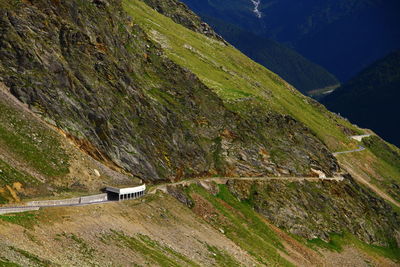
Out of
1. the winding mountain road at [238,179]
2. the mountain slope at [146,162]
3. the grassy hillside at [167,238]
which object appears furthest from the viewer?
the winding mountain road at [238,179]

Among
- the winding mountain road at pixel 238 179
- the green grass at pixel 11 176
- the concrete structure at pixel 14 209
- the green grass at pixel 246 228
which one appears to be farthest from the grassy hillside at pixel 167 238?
the green grass at pixel 11 176

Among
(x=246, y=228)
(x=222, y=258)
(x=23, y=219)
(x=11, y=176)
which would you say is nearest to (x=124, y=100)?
(x=246, y=228)

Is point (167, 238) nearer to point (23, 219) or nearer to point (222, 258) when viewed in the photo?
point (222, 258)

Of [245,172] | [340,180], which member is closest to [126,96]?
[245,172]

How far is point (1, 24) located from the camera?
8994 cm

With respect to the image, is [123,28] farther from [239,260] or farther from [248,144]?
[239,260]

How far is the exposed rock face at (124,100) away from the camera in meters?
89.9

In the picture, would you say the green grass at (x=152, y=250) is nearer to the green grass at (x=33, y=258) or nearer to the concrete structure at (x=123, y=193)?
the concrete structure at (x=123, y=193)

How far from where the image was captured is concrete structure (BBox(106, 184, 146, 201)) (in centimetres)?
8362

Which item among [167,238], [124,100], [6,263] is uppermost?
[124,100]

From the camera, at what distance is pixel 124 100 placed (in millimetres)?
103875

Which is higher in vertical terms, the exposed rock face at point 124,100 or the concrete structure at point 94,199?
the exposed rock face at point 124,100

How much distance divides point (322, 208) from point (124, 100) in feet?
177

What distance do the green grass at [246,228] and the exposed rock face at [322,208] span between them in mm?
3952
